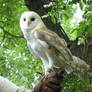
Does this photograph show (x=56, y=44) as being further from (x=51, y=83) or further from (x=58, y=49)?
(x=51, y=83)

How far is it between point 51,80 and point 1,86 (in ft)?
1.20

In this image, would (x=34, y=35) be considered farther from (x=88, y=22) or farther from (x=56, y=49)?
(x=88, y=22)

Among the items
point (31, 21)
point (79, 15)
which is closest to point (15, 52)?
point (31, 21)

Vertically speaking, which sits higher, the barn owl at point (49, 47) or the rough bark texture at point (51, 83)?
the barn owl at point (49, 47)

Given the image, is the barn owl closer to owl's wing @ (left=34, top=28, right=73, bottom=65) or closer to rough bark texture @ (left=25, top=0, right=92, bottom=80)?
owl's wing @ (left=34, top=28, right=73, bottom=65)

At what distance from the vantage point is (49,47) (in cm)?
129

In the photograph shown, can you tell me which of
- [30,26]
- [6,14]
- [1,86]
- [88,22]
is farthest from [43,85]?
[6,14]

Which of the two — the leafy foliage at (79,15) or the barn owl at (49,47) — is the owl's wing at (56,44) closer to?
the barn owl at (49,47)

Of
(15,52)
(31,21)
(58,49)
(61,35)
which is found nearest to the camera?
(58,49)

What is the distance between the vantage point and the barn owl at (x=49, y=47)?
1.27 meters

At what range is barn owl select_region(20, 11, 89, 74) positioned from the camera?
127 cm

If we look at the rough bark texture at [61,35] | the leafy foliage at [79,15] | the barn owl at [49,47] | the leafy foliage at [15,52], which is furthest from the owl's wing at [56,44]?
the leafy foliage at [15,52]

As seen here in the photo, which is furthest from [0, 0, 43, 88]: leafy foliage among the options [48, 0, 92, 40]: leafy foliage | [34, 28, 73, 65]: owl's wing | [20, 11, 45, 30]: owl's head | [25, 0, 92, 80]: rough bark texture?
[48, 0, 92, 40]: leafy foliage

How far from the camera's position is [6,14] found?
8.14 feet
